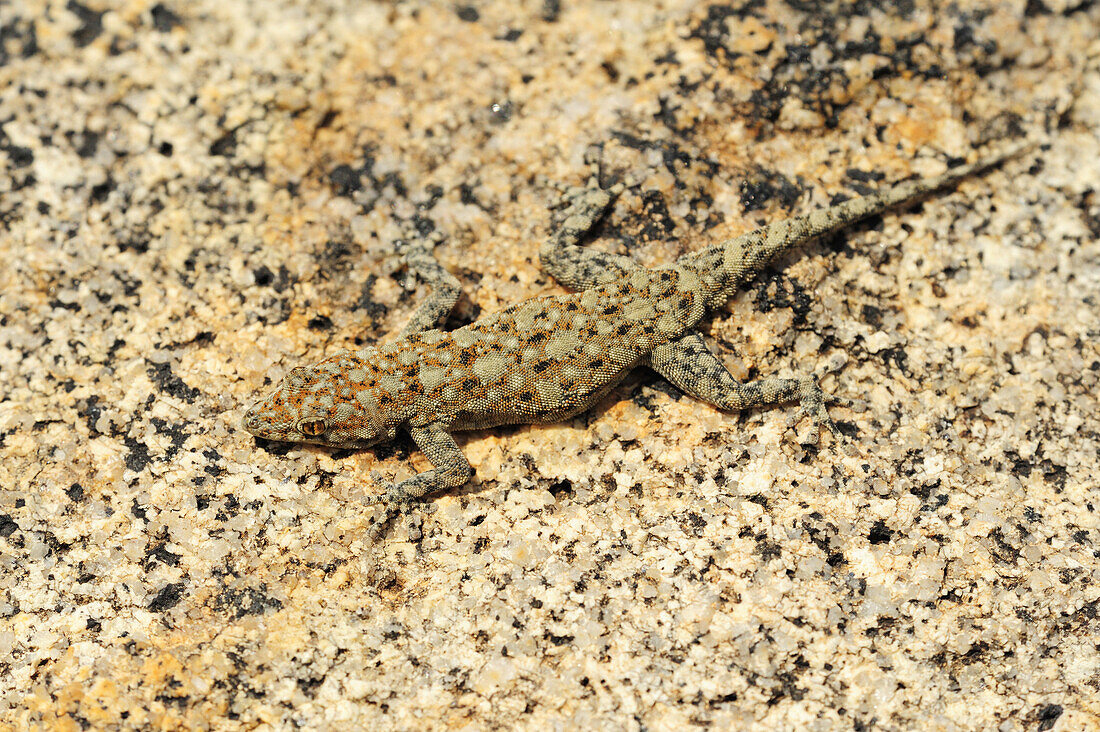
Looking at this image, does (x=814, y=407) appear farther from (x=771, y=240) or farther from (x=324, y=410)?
(x=324, y=410)

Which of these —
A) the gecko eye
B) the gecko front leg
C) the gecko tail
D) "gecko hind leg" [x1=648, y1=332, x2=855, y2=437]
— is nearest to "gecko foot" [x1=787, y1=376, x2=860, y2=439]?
"gecko hind leg" [x1=648, y1=332, x2=855, y2=437]

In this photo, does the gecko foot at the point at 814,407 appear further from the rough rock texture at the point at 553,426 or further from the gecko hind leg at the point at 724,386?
the rough rock texture at the point at 553,426

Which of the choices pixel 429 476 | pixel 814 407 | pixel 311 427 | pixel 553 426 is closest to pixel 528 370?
pixel 553 426

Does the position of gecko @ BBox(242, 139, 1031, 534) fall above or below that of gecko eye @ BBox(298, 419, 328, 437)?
above

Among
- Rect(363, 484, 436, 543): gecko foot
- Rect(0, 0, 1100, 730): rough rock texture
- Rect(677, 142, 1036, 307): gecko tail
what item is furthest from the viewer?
Rect(677, 142, 1036, 307): gecko tail

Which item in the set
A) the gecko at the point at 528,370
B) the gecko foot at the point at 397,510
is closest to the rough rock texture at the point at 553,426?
the gecko foot at the point at 397,510

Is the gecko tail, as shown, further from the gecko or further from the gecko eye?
the gecko eye

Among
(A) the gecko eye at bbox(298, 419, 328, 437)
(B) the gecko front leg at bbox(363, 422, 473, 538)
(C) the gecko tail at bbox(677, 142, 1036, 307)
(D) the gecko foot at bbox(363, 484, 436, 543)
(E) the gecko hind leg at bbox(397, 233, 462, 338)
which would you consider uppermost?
(C) the gecko tail at bbox(677, 142, 1036, 307)
